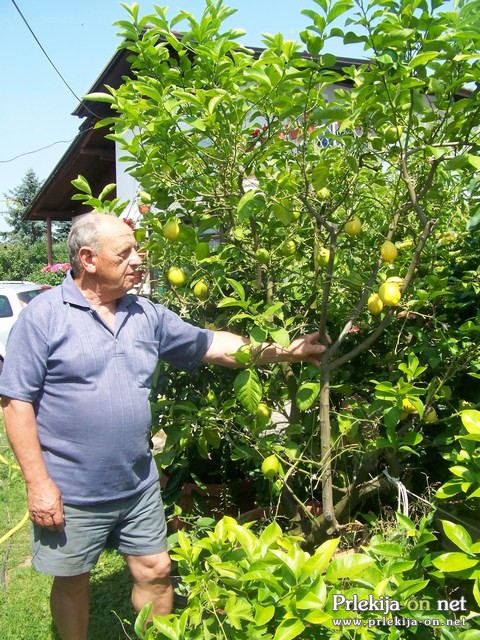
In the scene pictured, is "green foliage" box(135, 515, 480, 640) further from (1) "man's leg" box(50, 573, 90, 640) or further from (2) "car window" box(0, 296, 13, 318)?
(2) "car window" box(0, 296, 13, 318)

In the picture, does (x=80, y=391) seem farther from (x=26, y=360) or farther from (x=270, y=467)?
(x=270, y=467)

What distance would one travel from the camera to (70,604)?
225 cm

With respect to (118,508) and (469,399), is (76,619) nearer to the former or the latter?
(118,508)

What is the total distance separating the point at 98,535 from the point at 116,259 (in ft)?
3.23

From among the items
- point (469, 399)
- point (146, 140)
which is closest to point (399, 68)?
point (146, 140)

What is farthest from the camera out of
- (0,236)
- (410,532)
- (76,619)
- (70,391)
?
(0,236)

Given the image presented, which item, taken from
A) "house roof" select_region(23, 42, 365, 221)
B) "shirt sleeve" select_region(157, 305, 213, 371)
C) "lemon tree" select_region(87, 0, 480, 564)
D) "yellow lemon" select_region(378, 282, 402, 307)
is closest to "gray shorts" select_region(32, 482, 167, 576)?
"lemon tree" select_region(87, 0, 480, 564)

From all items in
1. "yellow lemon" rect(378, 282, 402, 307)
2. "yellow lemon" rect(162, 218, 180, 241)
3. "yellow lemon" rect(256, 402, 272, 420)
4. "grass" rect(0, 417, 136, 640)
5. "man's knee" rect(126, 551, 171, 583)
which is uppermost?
"yellow lemon" rect(162, 218, 180, 241)

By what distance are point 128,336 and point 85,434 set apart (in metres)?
0.38

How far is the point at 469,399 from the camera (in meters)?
2.58

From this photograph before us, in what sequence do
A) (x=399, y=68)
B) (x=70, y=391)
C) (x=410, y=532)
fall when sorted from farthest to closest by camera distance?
1. (x=70, y=391)
2. (x=399, y=68)
3. (x=410, y=532)

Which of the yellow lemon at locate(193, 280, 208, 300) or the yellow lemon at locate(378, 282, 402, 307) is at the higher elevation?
the yellow lemon at locate(378, 282, 402, 307)

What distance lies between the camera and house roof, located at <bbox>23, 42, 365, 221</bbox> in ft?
35.1

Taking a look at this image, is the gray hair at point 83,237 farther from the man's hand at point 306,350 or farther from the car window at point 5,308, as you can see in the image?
the car window at point 5,308
